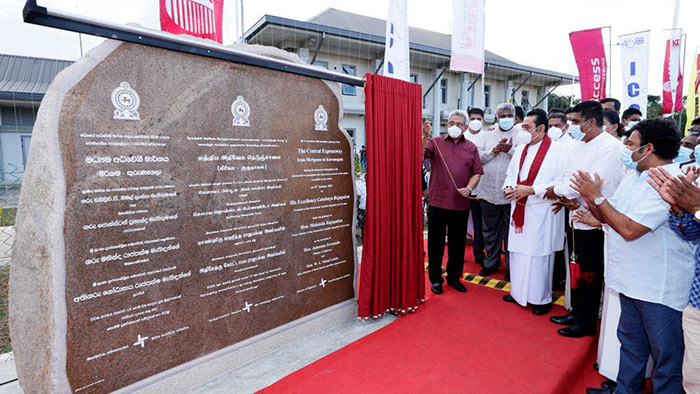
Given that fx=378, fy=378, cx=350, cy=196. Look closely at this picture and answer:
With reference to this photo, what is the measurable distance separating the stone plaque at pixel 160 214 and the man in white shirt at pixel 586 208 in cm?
203

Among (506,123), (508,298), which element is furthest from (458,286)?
(506,123)

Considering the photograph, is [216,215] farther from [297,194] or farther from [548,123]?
[548,123]

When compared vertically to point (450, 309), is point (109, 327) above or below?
above

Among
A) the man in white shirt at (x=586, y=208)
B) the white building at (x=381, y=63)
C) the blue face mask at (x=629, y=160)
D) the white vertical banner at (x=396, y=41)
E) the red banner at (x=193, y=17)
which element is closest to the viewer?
the blue face mask at (x=629, y=160)

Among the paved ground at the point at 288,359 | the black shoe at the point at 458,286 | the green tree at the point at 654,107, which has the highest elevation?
the green tree at the point at 654,107

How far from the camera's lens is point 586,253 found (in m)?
2.88

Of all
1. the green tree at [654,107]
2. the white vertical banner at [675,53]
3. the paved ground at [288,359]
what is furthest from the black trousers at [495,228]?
the green tree at [654,107]

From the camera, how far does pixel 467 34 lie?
5.43 m

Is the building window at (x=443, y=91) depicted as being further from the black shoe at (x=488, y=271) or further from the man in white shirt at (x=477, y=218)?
the black shoe at (x=488, y=271)

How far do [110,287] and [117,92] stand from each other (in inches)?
39.4

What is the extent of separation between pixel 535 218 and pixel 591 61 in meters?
6.18

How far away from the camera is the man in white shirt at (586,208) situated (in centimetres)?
280

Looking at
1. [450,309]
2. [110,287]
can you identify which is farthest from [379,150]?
[110,287]

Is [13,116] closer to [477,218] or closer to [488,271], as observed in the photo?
[477,218]
